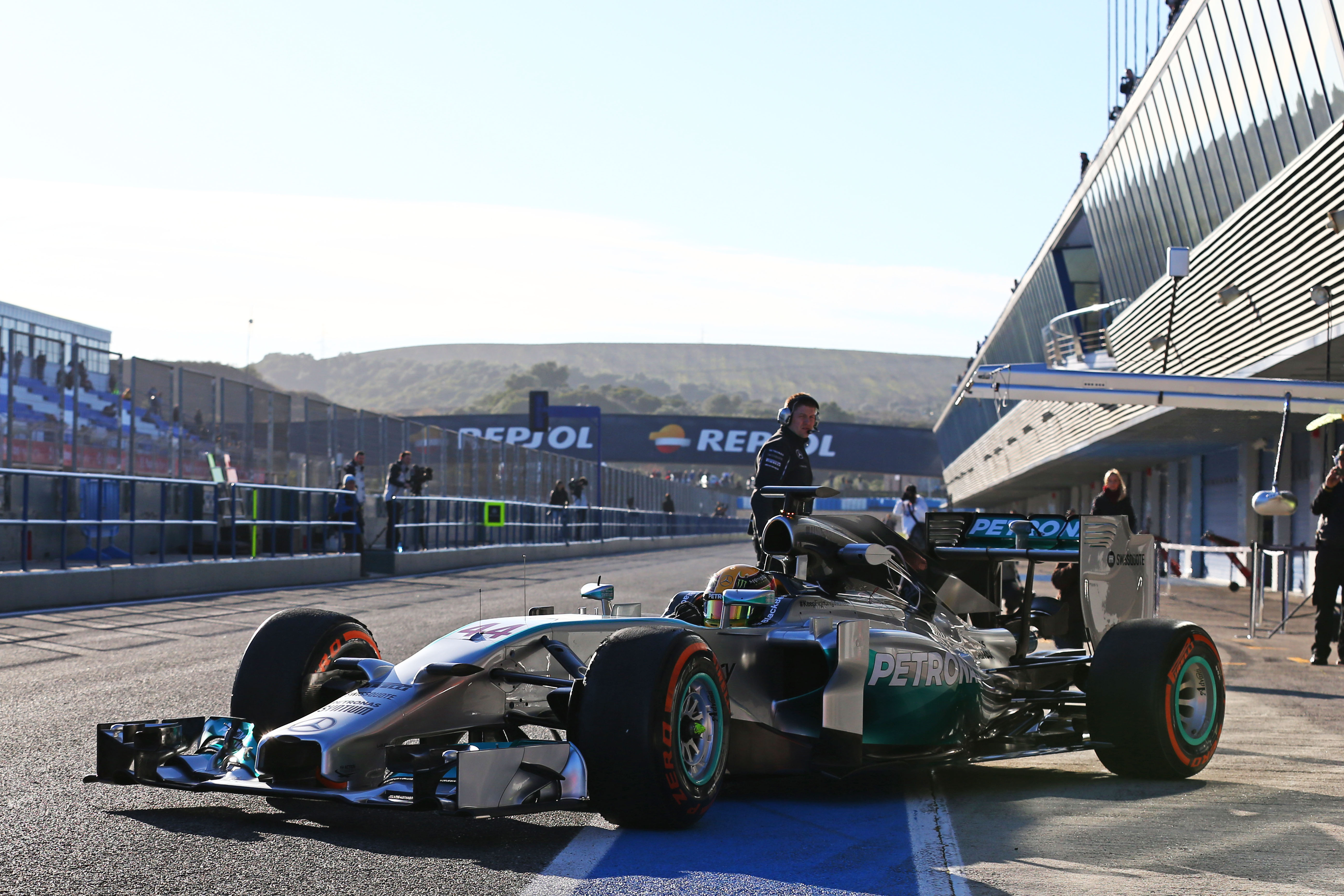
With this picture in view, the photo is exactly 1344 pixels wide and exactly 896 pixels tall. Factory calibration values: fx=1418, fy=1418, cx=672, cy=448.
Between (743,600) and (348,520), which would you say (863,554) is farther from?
(348,520)

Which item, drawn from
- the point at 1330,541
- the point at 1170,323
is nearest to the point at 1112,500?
the point at 1330,541

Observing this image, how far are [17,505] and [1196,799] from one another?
483 inches

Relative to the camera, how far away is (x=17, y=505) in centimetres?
1431

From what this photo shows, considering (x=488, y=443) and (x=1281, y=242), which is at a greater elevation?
(x=1281, y=242)

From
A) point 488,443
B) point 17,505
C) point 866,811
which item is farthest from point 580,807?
point 488,443

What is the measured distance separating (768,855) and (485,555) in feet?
85.2

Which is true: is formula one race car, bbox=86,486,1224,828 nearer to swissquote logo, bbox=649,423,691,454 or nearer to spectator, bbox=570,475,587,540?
spectator, bbox=570,475,587,540

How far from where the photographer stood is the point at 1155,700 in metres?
6.18

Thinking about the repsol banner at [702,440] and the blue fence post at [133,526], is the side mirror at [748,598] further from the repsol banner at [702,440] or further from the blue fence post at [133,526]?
the repsol banner at [702,440]

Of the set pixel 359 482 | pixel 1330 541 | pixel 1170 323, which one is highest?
pixel 1170 323

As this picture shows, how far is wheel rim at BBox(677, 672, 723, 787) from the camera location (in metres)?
4.92

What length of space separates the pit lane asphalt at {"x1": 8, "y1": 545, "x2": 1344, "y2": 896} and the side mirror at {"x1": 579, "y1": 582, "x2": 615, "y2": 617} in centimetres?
92

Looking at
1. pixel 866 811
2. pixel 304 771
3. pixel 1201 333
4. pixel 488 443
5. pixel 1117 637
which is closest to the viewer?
pixel 304 771

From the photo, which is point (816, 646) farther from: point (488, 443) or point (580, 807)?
point (488, 443)
